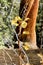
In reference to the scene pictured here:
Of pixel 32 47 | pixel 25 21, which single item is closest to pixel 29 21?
pixel 25 21

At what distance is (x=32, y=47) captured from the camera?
114 inches

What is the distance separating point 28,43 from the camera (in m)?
2.87

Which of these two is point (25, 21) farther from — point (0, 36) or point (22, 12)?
point (0, 36)

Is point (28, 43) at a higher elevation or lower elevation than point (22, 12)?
lower

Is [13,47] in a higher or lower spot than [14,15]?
lower

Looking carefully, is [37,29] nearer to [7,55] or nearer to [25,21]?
[25,21]

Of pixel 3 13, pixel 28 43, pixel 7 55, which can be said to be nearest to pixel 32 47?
pixel 28 43

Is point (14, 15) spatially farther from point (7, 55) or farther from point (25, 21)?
point (7, 55)

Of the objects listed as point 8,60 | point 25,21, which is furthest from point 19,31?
point 8,60

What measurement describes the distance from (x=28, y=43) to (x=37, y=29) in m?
0.15

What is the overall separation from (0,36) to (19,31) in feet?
0.59

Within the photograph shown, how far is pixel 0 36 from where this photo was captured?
2807 mm

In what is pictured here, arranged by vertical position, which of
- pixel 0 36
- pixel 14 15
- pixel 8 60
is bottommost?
pixel 8 60

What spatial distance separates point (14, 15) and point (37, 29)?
252 millimetres
